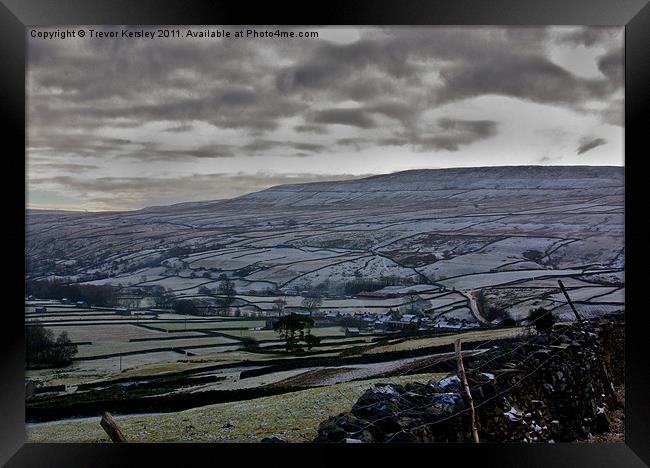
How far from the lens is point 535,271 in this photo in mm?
4098

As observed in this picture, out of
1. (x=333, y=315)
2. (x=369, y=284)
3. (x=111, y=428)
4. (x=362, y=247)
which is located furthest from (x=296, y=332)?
(x=111, y=428)

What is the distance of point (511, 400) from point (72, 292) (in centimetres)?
373

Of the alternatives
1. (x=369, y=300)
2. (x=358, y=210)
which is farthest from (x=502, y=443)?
(x=358, y=210)

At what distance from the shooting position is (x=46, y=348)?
13.2ft

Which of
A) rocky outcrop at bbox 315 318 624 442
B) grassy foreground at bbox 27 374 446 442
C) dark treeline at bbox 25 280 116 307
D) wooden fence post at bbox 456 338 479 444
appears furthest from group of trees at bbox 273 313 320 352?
dark treeline at bbox 25 280 116 307

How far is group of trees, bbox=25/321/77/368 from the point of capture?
4008 mm

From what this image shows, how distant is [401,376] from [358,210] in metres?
1.42

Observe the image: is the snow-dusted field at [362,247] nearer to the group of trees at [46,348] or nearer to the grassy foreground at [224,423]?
the group of trees at [46,348]

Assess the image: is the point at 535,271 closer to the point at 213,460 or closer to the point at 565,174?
the point at 565,174

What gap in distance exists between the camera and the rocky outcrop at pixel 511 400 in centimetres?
402

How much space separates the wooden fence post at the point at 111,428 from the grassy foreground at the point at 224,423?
1.6 inches

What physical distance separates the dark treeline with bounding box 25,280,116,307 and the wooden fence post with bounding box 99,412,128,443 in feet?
2.97
